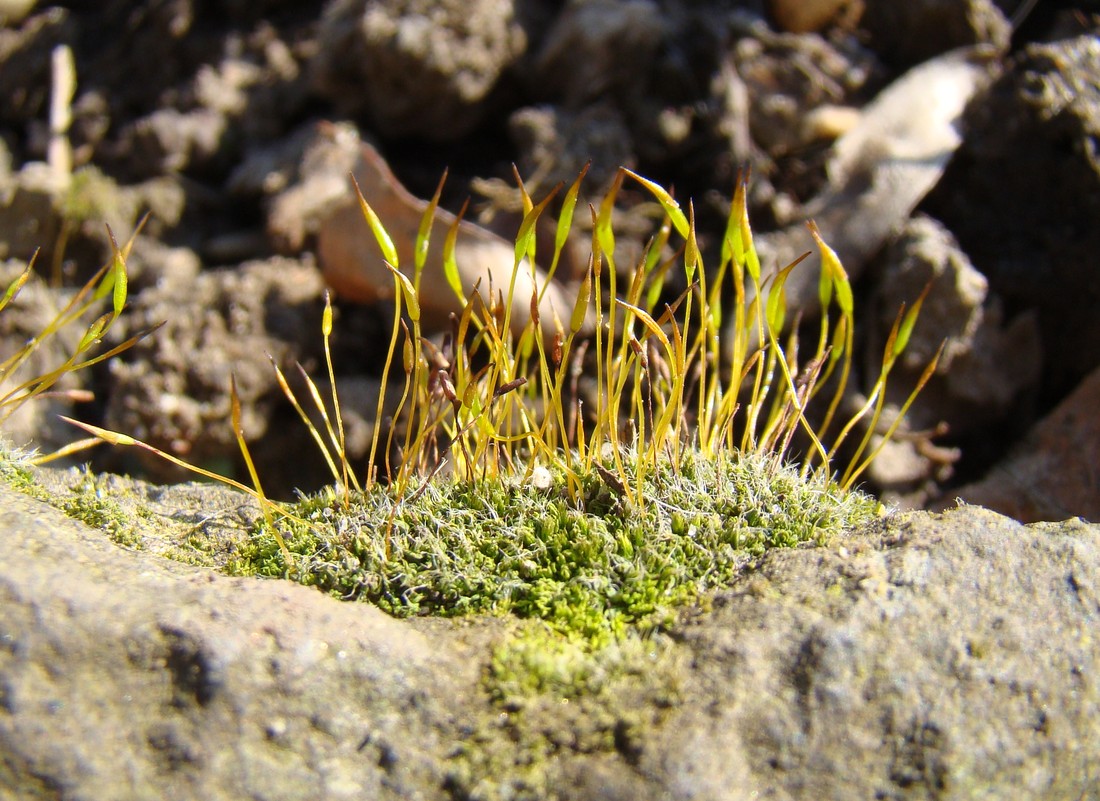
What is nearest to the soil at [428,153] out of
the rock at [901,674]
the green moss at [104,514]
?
the green moss at [104,514]

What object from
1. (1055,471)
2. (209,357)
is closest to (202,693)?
(209,357)

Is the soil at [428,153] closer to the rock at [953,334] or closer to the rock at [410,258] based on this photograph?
the rock at [953,334]

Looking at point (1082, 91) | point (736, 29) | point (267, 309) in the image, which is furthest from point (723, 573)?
point (736, 29)

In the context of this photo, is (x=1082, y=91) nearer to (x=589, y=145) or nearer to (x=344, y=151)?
(x=589, y=145)

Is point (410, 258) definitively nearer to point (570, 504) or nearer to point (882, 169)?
point (570, 504)

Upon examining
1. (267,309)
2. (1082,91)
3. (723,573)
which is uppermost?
(1082,91)

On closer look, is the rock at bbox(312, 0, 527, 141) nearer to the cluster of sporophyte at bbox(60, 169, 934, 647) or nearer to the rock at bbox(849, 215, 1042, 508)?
the rock at bbox(849, 215, 1042, 508)
